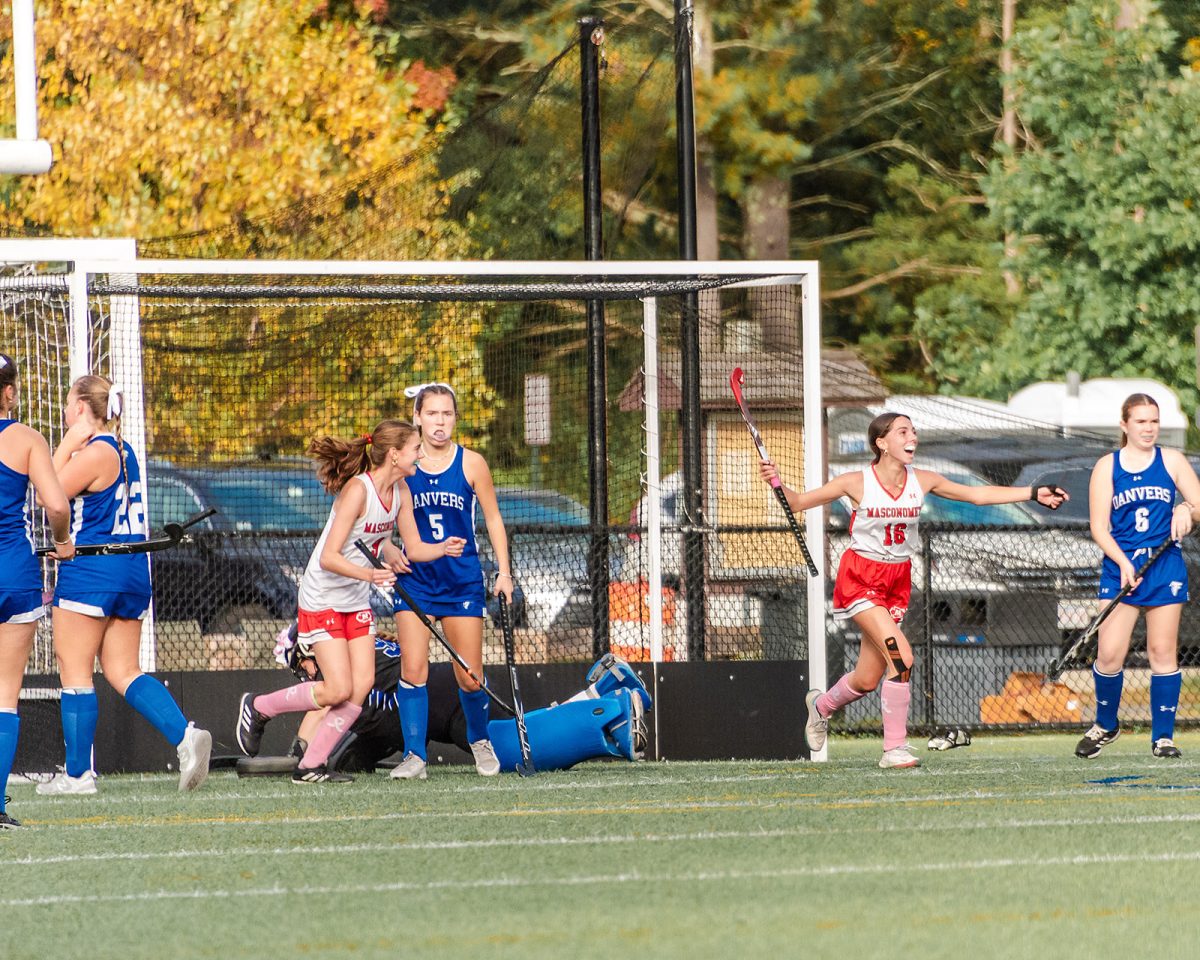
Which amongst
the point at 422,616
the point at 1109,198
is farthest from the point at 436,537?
the point at 1109,198

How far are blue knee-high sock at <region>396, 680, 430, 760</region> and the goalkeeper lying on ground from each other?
0.34m

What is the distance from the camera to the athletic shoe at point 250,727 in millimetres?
10062

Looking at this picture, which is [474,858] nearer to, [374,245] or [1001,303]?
[374,245]

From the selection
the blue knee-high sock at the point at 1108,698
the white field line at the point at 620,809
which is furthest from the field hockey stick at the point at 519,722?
the blue knee-high sock at the point at 1108,698

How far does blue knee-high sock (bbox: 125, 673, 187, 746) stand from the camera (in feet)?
29.9

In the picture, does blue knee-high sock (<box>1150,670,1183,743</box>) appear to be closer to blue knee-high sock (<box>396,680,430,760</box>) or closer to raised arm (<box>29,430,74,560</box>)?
blue knee-high sock (<box>396,680,430,760</box>)

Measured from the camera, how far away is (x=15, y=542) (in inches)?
312

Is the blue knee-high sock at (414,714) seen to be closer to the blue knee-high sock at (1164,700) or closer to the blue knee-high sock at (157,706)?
the blue knee-high sock at (157,706)

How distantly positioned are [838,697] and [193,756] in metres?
3.26

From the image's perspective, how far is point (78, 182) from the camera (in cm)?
1948

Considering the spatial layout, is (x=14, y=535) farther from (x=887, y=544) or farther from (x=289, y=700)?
(x=887, y=544)

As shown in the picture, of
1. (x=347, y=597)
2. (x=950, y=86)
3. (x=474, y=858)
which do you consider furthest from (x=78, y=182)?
(x=950, y=86)

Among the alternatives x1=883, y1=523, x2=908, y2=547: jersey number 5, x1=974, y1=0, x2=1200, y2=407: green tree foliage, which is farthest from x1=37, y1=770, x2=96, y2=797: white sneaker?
x1=974, y1=0, x2=1200, y2=407: green tree foliage

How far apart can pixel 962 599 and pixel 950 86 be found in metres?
23.1
